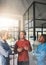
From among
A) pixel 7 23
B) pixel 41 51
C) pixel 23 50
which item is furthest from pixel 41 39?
pixel 7 23

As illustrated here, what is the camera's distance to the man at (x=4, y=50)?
1516mm

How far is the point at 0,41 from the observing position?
153 cm

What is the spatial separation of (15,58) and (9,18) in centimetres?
53

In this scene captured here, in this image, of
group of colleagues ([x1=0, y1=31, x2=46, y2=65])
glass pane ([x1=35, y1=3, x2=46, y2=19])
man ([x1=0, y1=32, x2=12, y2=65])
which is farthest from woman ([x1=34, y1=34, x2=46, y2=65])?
man ([x1=0, y1=32, x2=12, y2=65])

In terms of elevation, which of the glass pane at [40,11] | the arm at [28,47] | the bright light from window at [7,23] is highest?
the glass pane at [40,11]

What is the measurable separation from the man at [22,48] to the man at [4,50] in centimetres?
11

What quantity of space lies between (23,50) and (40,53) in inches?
9.5

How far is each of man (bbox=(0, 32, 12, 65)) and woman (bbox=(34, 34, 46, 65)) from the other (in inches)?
15.1

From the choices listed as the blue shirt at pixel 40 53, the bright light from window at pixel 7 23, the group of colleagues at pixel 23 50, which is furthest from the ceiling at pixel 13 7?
the blue shirt at pixel 40 53

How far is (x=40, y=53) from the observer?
1.67 metres

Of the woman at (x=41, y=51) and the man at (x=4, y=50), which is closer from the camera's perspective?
the man at (x=4, y=50)

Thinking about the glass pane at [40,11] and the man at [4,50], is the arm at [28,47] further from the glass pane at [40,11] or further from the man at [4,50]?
the glass pane at [40,11]

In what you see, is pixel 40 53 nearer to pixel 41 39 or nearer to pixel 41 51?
pixel 41 51

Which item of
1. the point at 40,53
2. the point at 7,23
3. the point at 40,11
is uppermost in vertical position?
the point at 40,11
